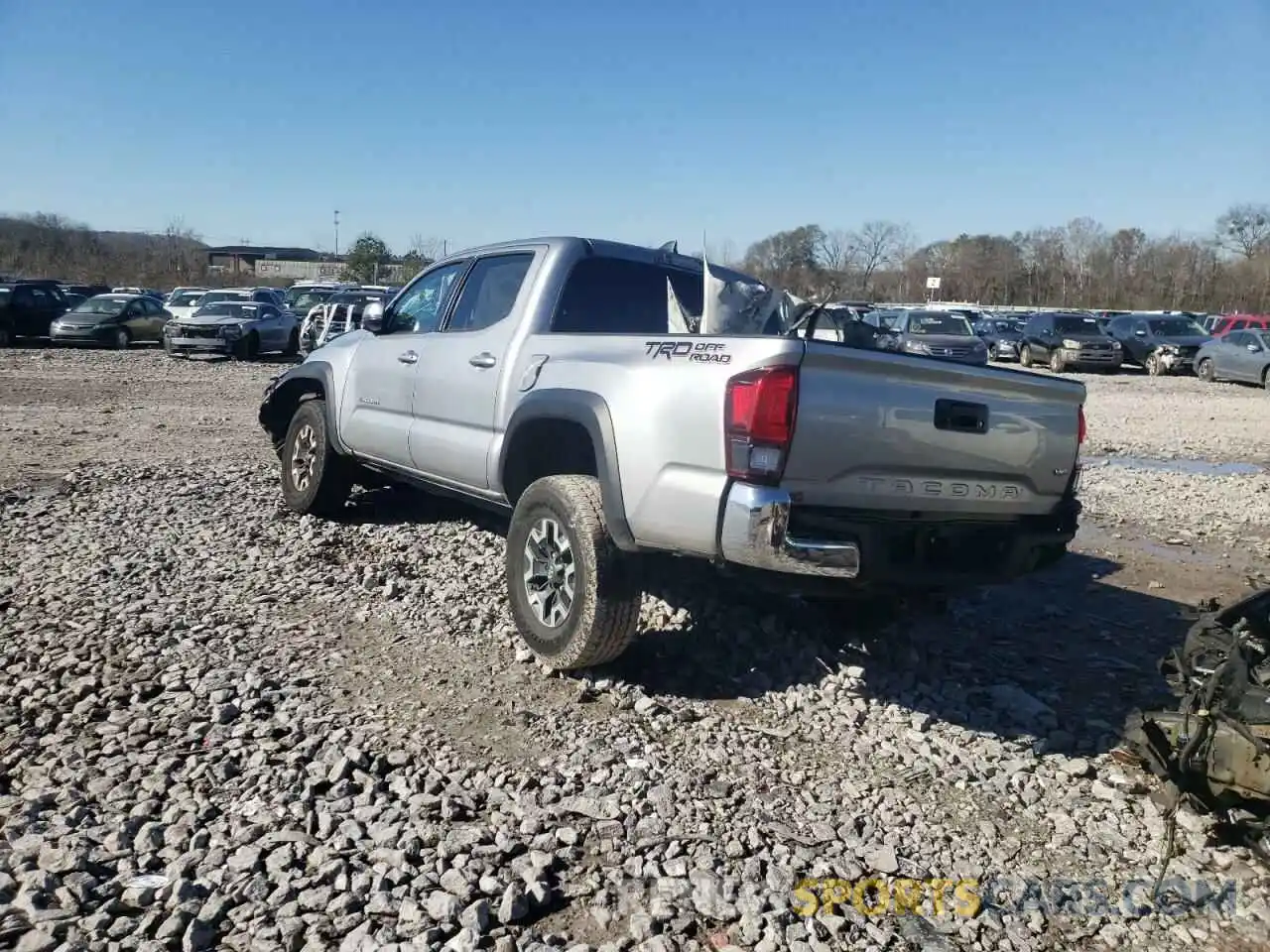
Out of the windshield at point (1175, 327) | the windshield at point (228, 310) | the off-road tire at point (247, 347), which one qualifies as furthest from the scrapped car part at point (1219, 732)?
the windshield at point (1175, 327)

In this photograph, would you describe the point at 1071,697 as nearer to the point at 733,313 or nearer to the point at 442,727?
the point at 733,313

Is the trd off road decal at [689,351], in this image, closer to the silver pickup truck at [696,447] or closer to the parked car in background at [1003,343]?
the silver pickup truck at [696,447]

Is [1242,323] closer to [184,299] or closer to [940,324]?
[940,324]

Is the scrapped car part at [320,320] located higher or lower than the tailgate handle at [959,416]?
higher

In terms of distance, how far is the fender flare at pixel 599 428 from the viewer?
4.04m

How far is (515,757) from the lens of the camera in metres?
3.73

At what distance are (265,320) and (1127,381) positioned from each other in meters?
21.6

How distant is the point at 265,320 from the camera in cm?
2444

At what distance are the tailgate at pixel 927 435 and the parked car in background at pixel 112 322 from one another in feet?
84.2

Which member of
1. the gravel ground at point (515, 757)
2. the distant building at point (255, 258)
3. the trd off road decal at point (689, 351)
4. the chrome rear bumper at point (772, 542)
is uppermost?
the distant building at point (255, 258)

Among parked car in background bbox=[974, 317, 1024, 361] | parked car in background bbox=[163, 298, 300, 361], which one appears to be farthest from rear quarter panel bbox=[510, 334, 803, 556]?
parked car in background bbox=[974, 317, 1024, 361]

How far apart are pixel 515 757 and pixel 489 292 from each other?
277 cm

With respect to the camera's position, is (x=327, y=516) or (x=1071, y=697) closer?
(x=1071, y=697)

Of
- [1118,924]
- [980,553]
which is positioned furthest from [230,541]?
[1118,924]
